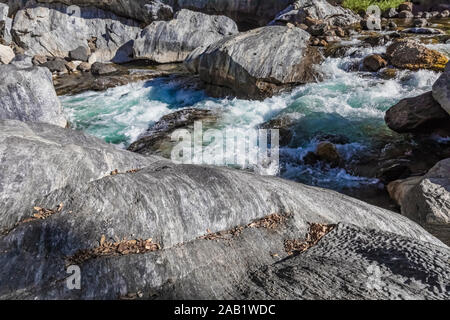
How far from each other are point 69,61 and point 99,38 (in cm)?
321

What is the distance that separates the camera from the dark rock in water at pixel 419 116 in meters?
8.41

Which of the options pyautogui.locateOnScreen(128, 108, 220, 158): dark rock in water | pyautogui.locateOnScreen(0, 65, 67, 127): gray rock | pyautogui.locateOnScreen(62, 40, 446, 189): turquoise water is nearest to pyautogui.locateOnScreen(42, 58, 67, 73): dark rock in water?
pyautogui.locateOnScreen(62, 40, 446, 189): turquoise water

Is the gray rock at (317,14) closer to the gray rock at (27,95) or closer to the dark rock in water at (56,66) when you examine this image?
the dark rock in water at (56,66)

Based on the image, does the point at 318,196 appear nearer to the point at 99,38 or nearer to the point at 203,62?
the point at 203,62

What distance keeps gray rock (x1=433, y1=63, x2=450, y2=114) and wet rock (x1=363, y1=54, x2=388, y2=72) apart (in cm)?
467

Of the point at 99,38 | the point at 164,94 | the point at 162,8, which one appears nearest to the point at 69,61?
the point at 99,38

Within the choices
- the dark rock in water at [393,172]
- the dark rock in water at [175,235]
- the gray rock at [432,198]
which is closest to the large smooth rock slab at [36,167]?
the dark rock in water at [175,235]

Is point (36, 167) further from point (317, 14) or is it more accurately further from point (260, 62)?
point (317, 14)

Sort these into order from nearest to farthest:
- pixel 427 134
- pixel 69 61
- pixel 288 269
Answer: pixel 288 269 → pixel 427 134 → pixel 69 61

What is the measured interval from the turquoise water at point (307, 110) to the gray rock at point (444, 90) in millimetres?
1599

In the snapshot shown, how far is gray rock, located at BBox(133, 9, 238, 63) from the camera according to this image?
19.5 m

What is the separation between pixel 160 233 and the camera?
3223mm

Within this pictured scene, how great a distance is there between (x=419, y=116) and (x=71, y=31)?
2289 centimetres

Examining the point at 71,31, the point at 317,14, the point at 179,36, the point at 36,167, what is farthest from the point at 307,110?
the point at 71,31
